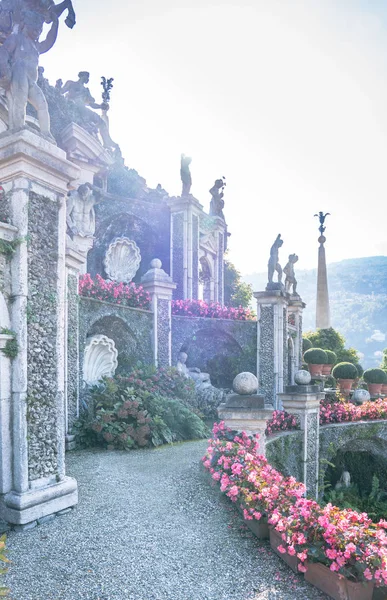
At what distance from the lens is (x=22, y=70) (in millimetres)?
4719

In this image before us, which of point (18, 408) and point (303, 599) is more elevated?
point (18, 408)

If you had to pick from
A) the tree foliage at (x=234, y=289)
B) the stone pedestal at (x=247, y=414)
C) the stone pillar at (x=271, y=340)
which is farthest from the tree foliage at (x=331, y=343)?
the stone pedestal at (x=247, y=414)

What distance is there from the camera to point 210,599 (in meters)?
3.33

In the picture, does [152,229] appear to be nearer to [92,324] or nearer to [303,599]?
[92,324]

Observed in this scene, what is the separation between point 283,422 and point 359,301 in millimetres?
104336

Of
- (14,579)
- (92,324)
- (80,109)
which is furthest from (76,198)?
(14,579)

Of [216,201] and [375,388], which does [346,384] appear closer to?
[375,388]

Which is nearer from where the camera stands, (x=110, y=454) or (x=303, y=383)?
(x=110, y=454)

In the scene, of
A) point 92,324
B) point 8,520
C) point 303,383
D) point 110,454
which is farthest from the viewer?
point 92,324

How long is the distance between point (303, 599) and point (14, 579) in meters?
2.25

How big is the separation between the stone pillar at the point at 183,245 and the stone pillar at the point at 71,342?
9345mm

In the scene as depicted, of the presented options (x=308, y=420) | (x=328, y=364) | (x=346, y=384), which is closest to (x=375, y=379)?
(x=346, y=384)

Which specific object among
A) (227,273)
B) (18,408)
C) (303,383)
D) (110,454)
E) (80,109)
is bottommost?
(110,454)

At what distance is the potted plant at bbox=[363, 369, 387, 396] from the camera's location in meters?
14.7
